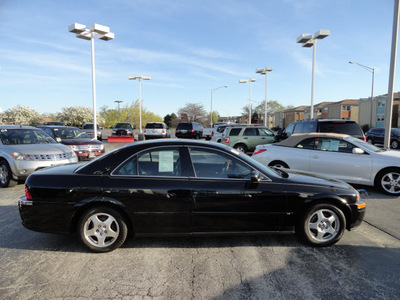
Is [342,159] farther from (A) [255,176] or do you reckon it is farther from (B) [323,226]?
(A) [255,176]

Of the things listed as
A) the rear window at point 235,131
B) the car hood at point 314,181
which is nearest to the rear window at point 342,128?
Result: the rear window at point 235,131

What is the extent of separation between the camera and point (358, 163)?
Answer: 6.87m

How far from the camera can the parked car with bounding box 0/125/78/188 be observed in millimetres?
7129

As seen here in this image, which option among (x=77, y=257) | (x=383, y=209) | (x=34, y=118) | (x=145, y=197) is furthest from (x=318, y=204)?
(x=34, y=118)

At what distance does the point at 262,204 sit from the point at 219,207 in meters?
0.58

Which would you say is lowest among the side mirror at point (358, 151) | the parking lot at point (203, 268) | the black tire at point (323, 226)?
the parking lot at point (203, 268)

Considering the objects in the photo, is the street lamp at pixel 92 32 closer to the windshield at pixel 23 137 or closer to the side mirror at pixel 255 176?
the windshield at pixel 23 137

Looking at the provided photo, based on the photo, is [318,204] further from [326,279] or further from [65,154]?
[65,154]

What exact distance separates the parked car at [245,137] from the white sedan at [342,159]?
20.3ft

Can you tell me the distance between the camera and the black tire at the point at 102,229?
3.64 metres

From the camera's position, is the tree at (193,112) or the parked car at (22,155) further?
the tree at (193,112)

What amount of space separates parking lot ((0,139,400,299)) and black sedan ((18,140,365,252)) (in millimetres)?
280

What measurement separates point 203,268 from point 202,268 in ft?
0.04

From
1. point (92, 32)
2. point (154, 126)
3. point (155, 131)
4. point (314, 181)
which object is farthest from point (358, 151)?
point (154, 126)
